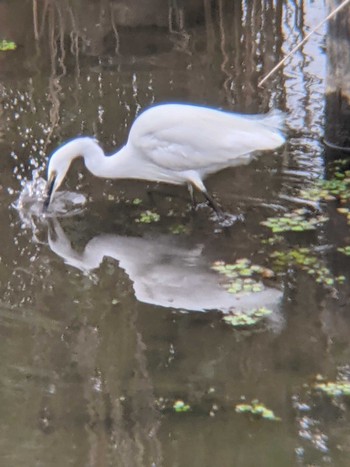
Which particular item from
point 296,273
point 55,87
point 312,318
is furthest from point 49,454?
point 55,87

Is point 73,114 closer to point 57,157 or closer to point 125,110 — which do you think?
point 125,110

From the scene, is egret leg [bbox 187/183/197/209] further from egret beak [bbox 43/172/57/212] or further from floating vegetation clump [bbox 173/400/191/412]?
floating vegetation clump [bbox 173/400/191/412]

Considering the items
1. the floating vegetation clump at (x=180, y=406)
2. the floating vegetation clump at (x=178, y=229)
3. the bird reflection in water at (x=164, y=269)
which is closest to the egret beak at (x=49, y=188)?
the bird reflection in water at (x=164, y=269)

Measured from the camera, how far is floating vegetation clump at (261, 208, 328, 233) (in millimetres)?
5699

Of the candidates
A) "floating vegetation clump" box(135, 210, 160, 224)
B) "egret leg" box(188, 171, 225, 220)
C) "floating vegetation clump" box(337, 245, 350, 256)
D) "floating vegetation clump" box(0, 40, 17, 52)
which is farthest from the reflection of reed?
"floating vegetation clump" box(337, 245, 350, 256)

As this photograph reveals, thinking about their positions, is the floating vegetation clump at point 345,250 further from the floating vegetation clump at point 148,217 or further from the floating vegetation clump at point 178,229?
the floating vegetation clump at point 148,217

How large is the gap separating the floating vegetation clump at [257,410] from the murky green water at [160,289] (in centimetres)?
4

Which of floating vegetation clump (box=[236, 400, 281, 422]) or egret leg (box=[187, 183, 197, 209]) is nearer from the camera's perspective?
floating vegetation clump (box=[236, 400, 281, 422])

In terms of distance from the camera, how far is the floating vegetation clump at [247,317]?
475cm

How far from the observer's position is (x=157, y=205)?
623 centimetres

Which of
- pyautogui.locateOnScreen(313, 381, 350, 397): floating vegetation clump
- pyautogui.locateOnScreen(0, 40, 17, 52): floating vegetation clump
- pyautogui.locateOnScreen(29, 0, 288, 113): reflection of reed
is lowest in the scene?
pyautogui.locateOnScreen(313, 381, 350, 397): floating vegetation clump

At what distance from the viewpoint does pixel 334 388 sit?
164 inches

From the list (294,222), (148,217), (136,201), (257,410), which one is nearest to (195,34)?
(136,201)

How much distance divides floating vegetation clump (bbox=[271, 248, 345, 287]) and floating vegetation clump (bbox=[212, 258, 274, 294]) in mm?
113
